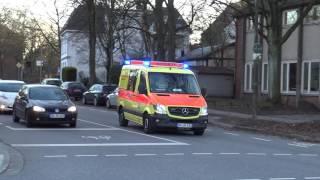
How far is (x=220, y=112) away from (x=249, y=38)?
12106mm

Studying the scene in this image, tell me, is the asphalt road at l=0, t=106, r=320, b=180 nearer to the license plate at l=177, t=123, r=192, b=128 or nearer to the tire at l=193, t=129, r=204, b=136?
the tire at l=193, t=129, r=204, b=136

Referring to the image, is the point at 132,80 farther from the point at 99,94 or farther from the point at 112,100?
the point at 99,94

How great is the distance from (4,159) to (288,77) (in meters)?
27.6

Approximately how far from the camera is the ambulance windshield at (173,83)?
20.9 m

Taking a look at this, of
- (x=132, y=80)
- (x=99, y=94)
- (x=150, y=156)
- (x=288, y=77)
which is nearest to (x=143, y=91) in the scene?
(x=132, y=80)

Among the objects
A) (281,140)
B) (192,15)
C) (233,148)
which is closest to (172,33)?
(192,15)

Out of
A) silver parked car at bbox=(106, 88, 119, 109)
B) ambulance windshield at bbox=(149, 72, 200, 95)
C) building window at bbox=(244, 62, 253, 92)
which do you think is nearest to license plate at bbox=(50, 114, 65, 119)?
ambulance windshield at bbox=(149, 72, 200, 95)

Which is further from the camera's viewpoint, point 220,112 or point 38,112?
point 220,112

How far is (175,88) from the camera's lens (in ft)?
68.8

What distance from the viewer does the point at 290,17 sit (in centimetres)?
3853

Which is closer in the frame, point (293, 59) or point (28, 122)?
point (28, 122)

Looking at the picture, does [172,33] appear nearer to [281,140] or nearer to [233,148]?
[281,140]

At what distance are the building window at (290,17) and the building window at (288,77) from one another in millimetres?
2475

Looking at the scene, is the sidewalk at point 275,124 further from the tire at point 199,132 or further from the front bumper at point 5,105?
the front bumper at point 5,105
